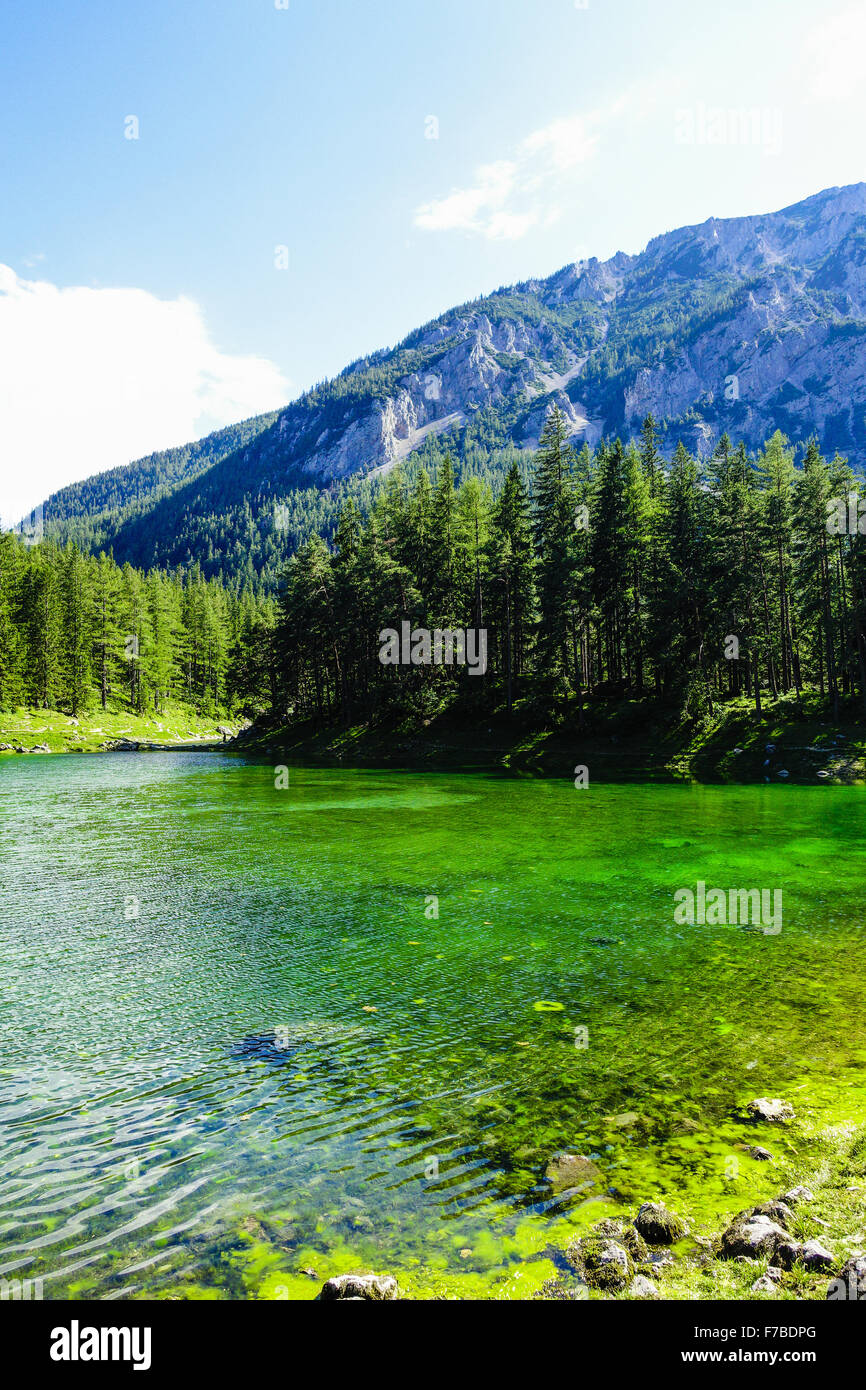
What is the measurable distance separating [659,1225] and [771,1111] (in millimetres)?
2902

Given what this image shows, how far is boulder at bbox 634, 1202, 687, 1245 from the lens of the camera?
5.96 metres

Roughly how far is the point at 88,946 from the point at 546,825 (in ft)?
62.0

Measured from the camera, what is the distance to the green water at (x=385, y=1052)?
6262mm

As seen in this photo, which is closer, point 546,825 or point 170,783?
point 546,825

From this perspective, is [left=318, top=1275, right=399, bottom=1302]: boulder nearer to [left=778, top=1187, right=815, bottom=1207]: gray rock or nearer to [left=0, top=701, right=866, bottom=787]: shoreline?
[left=778, top=1187, right=815, bottom=1207]: gray rock

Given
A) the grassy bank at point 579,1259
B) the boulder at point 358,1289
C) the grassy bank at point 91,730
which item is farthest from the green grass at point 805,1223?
the grassy bank at point 91,730

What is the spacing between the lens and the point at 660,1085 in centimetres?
883

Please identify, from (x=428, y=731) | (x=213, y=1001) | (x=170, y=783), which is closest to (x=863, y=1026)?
(x=213, y=1001)

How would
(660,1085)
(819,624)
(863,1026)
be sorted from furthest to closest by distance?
(819,624) → (863,1026) → (660,1085)

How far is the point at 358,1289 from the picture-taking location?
5.14 m

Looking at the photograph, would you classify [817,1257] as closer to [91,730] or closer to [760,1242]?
[760,1242]

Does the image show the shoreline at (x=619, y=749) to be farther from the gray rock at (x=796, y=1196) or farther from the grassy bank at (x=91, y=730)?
the gray rock at (x=796, y=1196)

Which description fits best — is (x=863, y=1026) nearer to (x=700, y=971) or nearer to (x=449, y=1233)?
(x=700, y=971)

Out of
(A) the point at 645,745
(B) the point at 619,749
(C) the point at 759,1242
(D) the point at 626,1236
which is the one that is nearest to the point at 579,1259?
(D) the point at 626,1236
